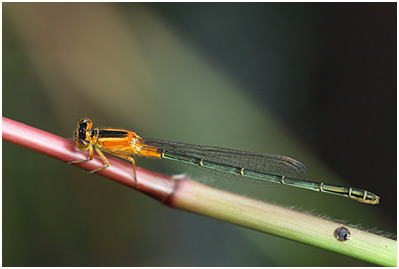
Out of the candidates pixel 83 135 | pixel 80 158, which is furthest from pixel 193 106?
pixel 80 158

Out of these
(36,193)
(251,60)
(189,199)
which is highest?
(251,60)

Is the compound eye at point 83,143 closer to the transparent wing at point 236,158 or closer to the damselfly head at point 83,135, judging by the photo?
the damselfly head at point 83,135

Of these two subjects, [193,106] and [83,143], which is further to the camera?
[193,106]

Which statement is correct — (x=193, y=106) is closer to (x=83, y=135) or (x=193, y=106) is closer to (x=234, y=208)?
(x=83, y=135)

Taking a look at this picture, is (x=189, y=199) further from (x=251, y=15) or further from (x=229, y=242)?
(x=251, y=15)

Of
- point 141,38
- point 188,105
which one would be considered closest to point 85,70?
point 141,38

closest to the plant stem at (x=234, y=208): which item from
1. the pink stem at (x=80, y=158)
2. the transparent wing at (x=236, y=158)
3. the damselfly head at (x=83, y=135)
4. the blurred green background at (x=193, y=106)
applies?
the pink stem at (x=80, y=158)

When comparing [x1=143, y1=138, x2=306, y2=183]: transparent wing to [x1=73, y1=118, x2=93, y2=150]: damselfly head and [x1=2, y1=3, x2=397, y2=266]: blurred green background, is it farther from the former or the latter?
[x1=73, y1=118, x2=93, y2=150]: damselfly head

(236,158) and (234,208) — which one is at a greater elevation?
(236,158)
